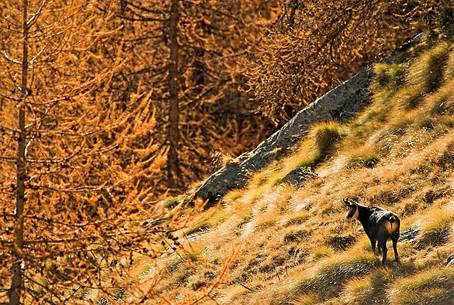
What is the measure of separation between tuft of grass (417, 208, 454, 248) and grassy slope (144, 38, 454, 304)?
0.02 meters

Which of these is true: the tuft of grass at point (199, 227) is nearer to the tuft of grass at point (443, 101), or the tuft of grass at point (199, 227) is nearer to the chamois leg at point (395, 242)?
the tuft of grass at point (443, 101)

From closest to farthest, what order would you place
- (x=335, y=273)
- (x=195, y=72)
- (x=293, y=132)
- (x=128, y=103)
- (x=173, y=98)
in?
(x=335, y=273) → (x=128, y=103) → (x=293, y=132) → (x=173, y=98) → (x=195, y=72)

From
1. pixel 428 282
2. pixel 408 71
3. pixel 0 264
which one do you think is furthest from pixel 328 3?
pixel 0 264

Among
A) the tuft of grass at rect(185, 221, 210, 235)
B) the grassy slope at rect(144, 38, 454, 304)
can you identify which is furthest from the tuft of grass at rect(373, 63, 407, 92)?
the tuft of grass at rect(185, 221, 210, 235)

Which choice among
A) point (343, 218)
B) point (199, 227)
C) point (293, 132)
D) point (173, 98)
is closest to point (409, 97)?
point (293, 132)

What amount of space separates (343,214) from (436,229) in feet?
7.18

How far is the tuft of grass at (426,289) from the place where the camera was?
10.4 m

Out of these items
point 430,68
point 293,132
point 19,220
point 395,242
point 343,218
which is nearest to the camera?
point 19,220

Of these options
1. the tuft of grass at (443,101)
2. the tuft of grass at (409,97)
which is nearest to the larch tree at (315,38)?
the tuft of grass at (409,97)

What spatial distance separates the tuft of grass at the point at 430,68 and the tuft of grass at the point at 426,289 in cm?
590

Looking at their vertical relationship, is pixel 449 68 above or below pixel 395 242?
above

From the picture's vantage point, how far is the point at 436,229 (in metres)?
12.0

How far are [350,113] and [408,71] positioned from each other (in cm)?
126

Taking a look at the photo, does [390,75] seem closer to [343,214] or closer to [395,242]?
[343,214]
